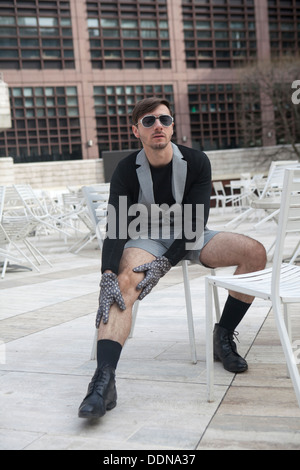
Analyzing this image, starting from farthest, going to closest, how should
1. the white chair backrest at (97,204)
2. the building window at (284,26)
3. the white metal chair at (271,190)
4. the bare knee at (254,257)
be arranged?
the building window at (284,26) → the white chair backrest at (97,204) → the white metal chair at (271,190) → the bare knee at (254,257)

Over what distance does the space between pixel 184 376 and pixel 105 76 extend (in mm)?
24088

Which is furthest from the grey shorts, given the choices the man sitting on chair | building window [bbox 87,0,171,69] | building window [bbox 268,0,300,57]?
building window [bbox 268,0,300,57]

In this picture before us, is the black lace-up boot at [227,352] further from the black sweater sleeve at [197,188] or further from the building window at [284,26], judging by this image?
the building window at [284,26]

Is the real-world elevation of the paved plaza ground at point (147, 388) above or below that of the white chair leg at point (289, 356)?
below

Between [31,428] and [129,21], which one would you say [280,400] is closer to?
[31,428]

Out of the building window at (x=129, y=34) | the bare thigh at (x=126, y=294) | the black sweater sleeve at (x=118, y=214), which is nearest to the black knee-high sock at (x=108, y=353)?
the bare thigh at (x=126, y=294)

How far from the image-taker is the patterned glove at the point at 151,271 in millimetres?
2201

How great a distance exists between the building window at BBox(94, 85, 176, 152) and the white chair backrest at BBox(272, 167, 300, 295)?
2337 centimetres

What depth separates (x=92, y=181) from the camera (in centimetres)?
2416

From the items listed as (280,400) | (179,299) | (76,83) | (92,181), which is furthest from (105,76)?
(280,400)

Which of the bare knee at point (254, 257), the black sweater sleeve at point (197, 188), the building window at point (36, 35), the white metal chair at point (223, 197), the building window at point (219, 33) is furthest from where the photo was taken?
the building window at point (219, 33)

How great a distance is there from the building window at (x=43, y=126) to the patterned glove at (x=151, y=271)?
72.2 feet

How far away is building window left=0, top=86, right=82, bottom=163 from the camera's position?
23.5 metres

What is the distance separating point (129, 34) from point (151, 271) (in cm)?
2464
